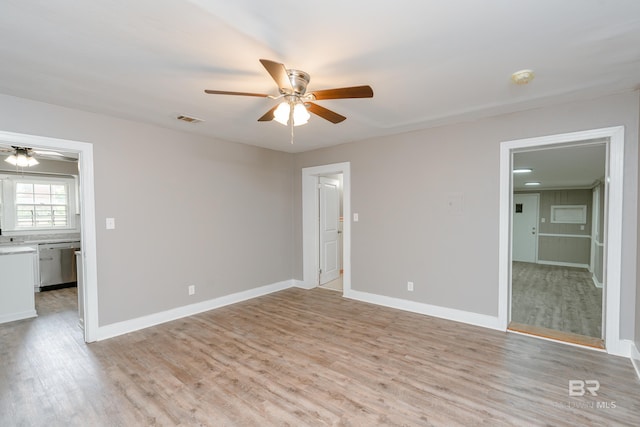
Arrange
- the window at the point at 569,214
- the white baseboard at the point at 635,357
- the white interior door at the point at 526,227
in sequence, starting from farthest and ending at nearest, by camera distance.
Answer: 1. the white interior door at the point at 526,227
2. the window at the point at 569,214
3. the white baseboard at the point at 635,357

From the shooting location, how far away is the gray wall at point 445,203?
275 cm

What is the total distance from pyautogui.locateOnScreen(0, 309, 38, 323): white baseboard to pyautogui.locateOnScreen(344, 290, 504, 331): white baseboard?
4.33m

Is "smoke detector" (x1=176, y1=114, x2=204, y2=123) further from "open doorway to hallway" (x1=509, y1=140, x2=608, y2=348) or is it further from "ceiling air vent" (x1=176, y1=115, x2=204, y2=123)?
"open doorway to hallway" (x1=509, y1=140, x2=608, y2=348)

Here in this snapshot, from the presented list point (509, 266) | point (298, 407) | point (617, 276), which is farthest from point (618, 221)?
point (298, 407)

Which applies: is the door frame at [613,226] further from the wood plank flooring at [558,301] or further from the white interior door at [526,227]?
the white interior door at [526,227]

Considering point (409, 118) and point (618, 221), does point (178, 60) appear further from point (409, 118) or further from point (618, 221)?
point (618, 221)

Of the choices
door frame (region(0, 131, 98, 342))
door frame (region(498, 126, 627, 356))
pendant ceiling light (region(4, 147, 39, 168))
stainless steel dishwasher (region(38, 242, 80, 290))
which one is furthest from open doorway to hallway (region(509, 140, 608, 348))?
stainless steel dishwasher (region(38, 242, 80, 290))

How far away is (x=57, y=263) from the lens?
210 inches

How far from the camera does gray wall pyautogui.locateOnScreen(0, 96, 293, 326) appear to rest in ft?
10.5

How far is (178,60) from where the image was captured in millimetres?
2074

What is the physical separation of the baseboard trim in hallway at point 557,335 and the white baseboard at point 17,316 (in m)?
6.03

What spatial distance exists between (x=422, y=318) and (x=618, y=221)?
2211 millimetres

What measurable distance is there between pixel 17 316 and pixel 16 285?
40cm

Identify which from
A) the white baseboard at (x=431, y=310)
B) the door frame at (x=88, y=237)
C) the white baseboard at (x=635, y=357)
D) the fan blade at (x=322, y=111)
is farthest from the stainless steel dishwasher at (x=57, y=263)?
the white baseboard at (x=635, y=357)
